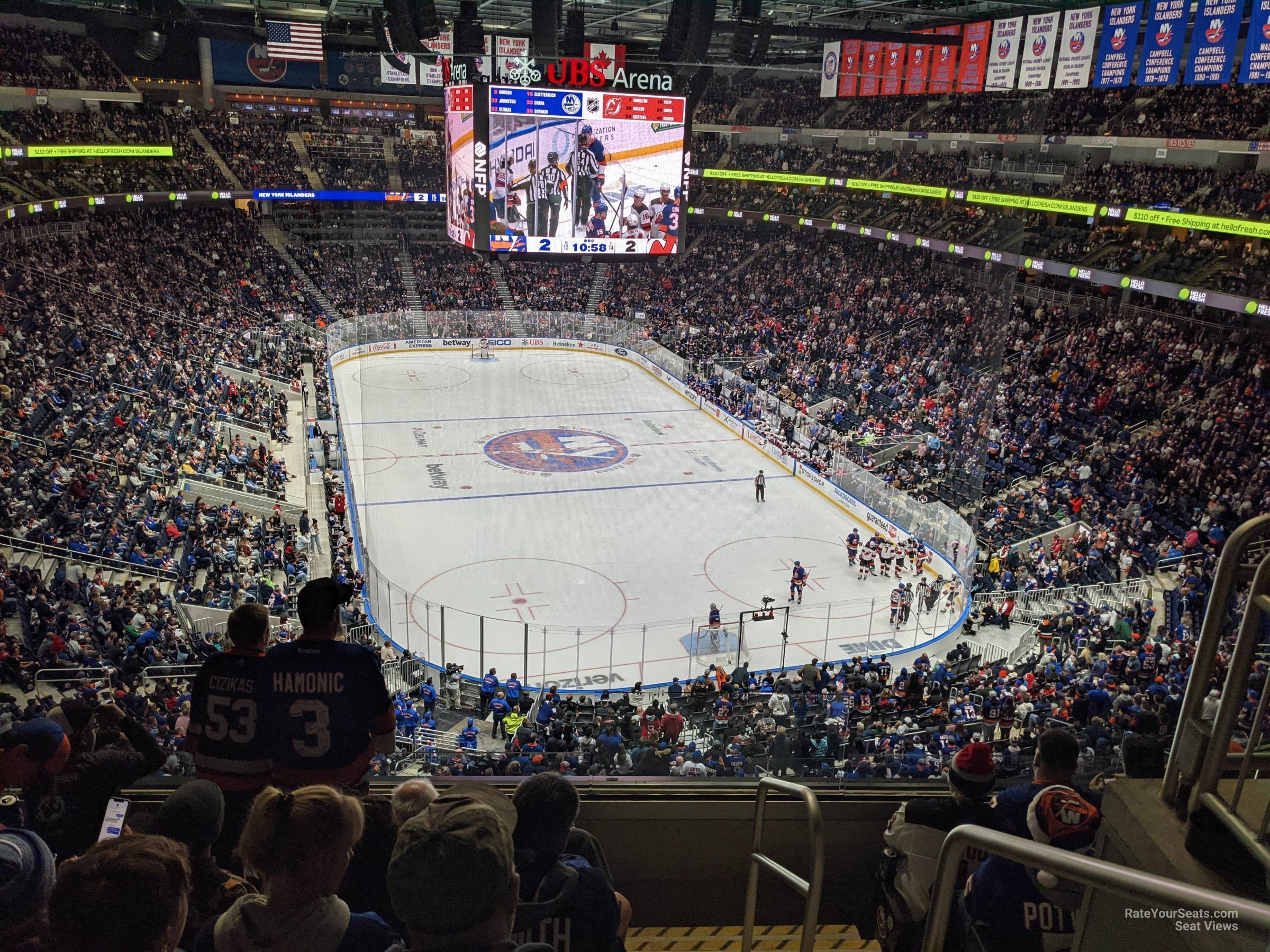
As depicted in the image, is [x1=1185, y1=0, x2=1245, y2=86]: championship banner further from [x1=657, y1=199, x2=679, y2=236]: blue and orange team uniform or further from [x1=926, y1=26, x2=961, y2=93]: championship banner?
[x1=657, y1=199, x2=679, y2=236]: blue and orange team uniform

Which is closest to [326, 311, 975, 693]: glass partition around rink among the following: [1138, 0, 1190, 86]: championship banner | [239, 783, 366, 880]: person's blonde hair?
[239, 783, 366, 880]: person's blonde hair

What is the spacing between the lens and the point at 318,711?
3631mm

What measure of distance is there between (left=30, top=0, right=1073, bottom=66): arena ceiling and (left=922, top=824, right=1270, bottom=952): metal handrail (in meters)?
22.4

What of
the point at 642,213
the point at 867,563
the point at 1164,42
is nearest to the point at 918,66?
the point at 1164,42

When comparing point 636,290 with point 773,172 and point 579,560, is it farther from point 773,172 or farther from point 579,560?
point 579,560

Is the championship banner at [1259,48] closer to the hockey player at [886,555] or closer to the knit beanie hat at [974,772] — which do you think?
the hockey player at [886,555]

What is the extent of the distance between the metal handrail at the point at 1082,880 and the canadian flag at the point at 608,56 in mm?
19072

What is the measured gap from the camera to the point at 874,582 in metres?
20.7

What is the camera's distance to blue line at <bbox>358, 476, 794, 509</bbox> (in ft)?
79.4

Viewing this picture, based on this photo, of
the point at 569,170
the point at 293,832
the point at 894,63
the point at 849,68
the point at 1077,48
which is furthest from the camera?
the point at 849,68

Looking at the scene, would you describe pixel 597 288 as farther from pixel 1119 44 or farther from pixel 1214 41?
pixel 1214 41

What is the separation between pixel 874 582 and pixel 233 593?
12853mm

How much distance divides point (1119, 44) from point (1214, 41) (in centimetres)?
270

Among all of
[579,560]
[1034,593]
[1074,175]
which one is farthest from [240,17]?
[1034,593]
